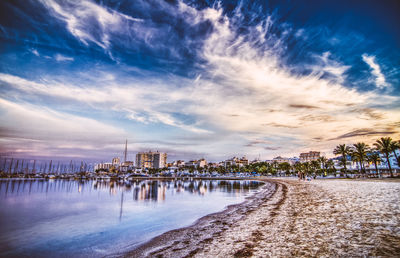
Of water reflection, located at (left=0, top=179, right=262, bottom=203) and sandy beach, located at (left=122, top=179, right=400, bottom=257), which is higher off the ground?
sandy beach, located at (left=122, top=179, right=400, bottom=257)

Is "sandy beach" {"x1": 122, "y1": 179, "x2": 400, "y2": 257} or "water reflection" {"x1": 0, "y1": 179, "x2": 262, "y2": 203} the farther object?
"water reflection" {"x1": 0, "y1": 179, "x2": 262, "y2": 203}

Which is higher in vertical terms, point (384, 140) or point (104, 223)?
point (384, 140)

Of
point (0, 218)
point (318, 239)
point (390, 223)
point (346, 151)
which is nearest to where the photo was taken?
point (318, 239)

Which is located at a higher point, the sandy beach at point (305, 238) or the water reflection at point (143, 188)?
the sandy beach at point (305, 238)

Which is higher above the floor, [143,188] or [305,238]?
[305,238]

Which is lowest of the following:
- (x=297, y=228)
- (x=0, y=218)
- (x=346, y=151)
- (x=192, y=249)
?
(x=0, y=218)

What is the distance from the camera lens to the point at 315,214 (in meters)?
13.4

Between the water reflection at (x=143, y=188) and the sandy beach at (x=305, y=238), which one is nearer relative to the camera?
the sandy beach at (x=305, y=238)

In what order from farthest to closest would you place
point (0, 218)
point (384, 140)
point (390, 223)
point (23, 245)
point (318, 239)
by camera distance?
point (384, 140)
point (0, 218)
point (23, 245)
point (390, 223)
point (318, 239)

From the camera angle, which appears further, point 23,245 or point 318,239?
point 23,245

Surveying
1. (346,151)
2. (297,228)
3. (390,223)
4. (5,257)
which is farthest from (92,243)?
(346,151)

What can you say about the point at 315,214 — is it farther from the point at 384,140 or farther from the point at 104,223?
the point at 384,140

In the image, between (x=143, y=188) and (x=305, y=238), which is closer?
(x=305, y=238)

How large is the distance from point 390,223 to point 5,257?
19.3 meters
